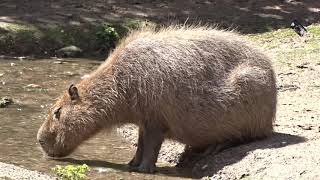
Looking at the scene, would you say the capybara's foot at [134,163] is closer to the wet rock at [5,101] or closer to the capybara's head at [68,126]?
the capybara's head at [68,126]

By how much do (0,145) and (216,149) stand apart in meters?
2.26

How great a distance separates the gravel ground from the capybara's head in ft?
3.14

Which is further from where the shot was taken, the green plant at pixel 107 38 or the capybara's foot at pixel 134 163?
the green plant at pixel 107 38

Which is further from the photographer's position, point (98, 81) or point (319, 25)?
point (319, 25)

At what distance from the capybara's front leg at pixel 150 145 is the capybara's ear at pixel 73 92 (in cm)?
77

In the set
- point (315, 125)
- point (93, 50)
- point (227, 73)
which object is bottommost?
point (93, 50)

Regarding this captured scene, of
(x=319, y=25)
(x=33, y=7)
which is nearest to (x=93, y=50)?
(x=33, y=7)

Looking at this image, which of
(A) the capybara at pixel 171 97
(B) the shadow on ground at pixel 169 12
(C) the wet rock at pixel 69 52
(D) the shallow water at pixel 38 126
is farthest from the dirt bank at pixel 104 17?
(A) the capybara at pixel 171 97

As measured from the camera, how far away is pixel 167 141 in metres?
8.98

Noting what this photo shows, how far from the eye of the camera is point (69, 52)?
15164mm

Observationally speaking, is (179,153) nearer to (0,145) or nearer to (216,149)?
(216,149)

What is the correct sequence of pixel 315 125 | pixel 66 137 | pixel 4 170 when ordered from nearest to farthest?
pixel 4 170 < pixel 66 137 < pixel 315 125

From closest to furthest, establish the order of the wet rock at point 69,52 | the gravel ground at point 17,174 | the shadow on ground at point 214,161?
the gravel ground at point 17,174
the shadow on ground at point 214,161
the wet rock at point 69,52

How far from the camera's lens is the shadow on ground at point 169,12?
55.3 ft
